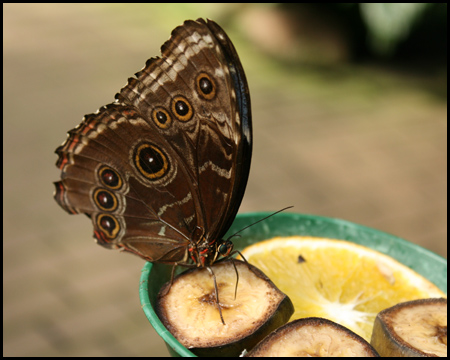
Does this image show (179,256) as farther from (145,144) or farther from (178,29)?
(178,29)

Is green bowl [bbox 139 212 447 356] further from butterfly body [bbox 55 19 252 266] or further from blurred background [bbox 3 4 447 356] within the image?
blurred background [bbox 3 4 447 356]

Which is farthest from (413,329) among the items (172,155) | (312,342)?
(172,155)

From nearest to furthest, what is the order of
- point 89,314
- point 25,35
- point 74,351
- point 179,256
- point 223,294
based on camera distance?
point 223,294, point 179,256, point 74,351, point 89,314, point 25,35

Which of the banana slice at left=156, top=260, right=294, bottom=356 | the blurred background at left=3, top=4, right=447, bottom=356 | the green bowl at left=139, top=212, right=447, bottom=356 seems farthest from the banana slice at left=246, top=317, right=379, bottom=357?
the blurred background at left=3, top=4, right=447, bottom=356

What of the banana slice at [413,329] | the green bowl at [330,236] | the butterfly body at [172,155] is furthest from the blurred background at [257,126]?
the banana slice at [413,329]

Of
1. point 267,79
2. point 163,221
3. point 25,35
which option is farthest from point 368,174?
point 25,35

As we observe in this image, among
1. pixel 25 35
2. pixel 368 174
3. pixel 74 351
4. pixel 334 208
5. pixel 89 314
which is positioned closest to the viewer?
pixel 74 351
